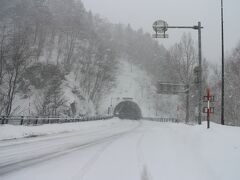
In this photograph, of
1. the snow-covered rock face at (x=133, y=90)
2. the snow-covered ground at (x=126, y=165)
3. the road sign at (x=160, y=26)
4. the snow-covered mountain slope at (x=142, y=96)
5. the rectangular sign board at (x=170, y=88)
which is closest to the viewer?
the snow-covered ground at (x=126, y=165)

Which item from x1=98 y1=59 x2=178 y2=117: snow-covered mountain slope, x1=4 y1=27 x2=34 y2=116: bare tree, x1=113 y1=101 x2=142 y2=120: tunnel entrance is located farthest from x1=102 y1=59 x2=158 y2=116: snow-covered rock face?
x1=4 y1=27 x2=34 y2=116: bare tree

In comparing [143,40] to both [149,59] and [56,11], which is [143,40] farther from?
[56,11]

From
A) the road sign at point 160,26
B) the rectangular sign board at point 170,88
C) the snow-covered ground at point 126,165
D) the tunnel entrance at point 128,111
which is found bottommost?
the snow-covered ground at point 126,165

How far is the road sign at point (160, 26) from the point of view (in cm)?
2339

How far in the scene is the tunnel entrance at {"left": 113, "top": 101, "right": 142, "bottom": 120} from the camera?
357 feet

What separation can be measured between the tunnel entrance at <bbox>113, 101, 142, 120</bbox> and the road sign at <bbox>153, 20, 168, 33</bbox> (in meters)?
83.8

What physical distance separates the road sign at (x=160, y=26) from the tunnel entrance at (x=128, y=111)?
3299 inches

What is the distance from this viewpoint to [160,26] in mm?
23422

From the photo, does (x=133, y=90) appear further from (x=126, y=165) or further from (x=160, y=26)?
(x=126, y=165)

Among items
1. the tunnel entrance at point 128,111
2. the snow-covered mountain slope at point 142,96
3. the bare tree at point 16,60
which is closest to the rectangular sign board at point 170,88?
the bare tree at point 16,60

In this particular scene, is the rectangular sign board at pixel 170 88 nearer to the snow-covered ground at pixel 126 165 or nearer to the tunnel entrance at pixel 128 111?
the snow-covered ground at pixel 126 165

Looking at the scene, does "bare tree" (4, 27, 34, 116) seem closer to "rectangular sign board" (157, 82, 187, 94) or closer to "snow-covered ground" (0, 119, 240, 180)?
"rectangular sign board" (157, 82, 187, 94)

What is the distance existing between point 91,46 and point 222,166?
97.5 meters

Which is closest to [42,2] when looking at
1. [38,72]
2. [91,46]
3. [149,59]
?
[91,46]
